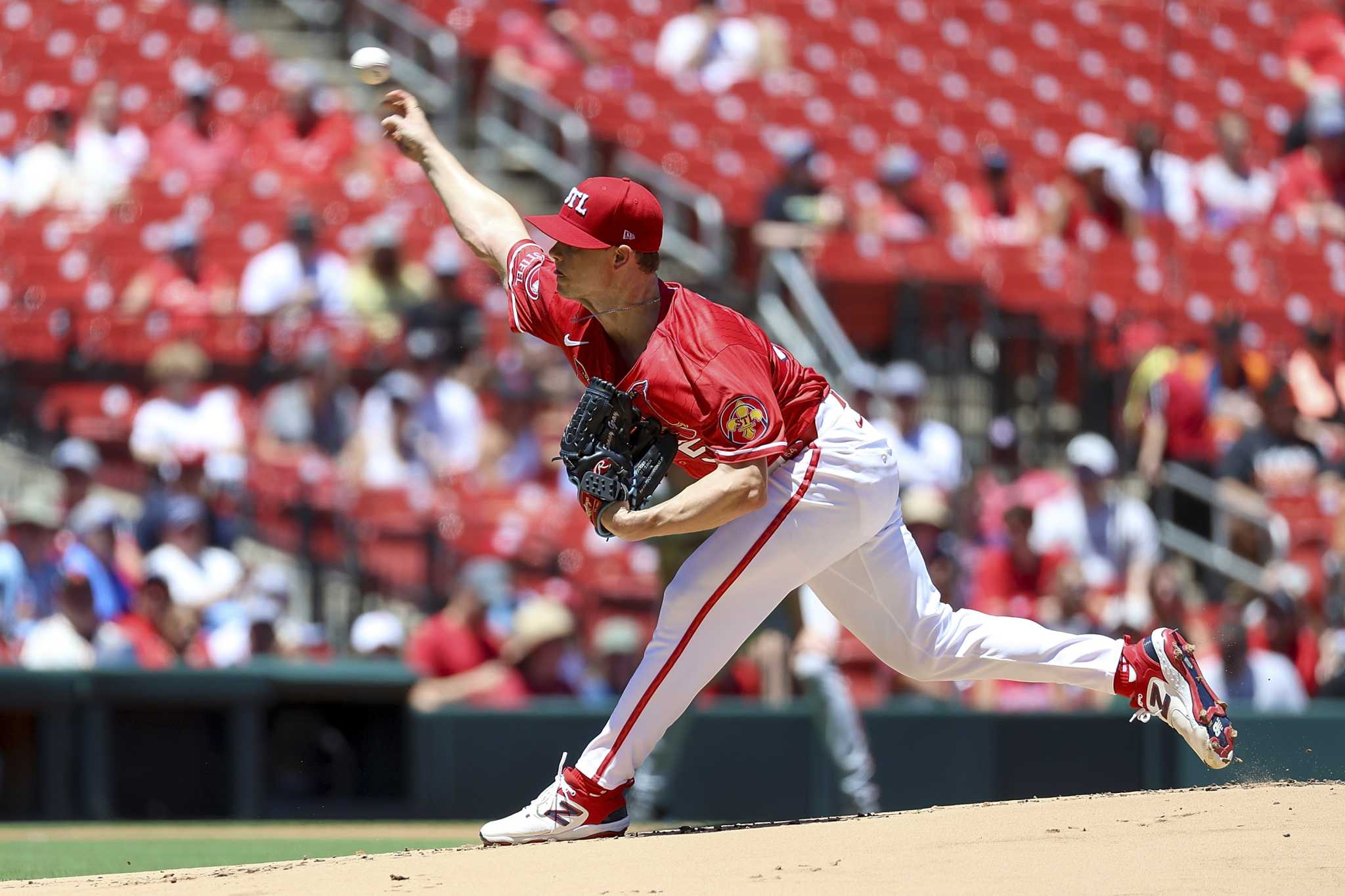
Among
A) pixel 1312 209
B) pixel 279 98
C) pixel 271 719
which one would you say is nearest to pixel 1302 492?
pixel 1312 209

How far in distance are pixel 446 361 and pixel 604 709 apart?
8.22 feet

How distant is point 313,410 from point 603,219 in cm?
526

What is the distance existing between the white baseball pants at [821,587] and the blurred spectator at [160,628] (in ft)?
13.5

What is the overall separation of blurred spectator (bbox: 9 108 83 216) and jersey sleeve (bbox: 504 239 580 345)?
23.7 ft

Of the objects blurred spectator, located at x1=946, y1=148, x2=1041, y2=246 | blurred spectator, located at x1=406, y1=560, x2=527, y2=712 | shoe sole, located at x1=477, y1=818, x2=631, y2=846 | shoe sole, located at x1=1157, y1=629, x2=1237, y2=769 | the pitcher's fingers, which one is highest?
A: the pitcher's fingers

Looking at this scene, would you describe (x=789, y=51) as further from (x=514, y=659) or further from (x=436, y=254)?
(x=514, y=659)

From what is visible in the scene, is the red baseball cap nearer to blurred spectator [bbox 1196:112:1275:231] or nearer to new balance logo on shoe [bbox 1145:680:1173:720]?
new balance logo on shoe [bbox 1145:680:1173:720]

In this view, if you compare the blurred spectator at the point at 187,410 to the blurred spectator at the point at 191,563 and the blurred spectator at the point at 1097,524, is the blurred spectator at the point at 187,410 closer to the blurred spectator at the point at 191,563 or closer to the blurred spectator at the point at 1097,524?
the blurred spectator at the point at 191,563

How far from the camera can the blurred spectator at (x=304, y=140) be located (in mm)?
11938

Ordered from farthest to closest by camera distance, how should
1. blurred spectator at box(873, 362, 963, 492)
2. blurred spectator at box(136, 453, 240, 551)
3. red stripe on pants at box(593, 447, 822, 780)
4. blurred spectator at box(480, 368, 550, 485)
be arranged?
blurred spectator at box(480, 368, 550, 485)
blurred spectator at box(873, 362, 963, 492)
blurred spectator at box(136, 453, 240, 551)
red stripe on pants at box(593, 447, 822, 780)

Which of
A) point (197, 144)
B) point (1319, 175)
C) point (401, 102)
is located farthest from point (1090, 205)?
point (401, 102)

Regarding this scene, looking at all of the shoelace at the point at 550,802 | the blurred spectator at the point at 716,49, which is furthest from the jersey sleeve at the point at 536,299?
the blurred spectator at the point at 716,49

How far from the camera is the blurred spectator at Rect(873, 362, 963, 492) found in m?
9.54

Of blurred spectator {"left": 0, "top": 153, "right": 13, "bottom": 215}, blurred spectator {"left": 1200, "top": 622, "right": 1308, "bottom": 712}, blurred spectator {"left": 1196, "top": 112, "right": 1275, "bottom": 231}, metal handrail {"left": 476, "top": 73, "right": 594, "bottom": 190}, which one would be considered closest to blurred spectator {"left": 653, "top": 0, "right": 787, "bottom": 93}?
metal handrail {"left": 476, "top": 73, "right": 594, "bottom": 190}
